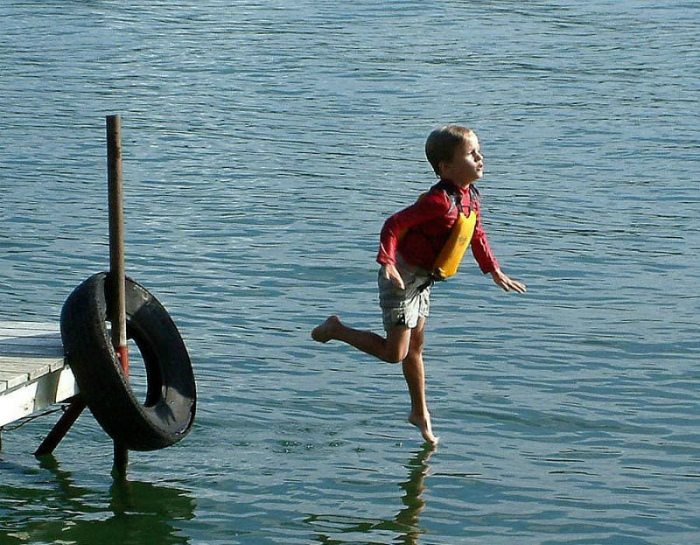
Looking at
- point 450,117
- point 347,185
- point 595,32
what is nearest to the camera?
point 347,185

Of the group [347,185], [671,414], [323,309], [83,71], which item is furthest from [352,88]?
[671,414]

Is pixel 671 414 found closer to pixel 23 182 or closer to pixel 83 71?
pixel 23 182

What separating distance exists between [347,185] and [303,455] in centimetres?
860

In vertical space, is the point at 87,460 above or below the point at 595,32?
below

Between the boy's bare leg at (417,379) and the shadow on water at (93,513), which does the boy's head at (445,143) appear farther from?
the shadow on water at (93,513)

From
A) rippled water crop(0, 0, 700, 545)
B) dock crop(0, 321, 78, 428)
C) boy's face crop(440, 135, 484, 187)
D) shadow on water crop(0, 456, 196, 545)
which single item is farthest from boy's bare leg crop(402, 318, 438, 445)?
dock crop(0, 321, 78, 428)

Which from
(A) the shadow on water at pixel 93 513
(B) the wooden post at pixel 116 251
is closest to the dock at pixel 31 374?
(B) the wooden post at pixel 116 251

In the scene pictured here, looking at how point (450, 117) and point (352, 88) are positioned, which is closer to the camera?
point (450, 117)

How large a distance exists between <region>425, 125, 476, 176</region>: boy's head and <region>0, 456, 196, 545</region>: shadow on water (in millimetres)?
2456

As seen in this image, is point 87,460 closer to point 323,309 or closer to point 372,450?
point 372,450

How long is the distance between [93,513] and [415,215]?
252cm

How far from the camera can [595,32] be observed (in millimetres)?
29031

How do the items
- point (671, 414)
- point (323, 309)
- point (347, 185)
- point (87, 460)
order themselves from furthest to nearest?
point (347, 185)
point (323, 309)
point (671, 414)
point (87, 460)

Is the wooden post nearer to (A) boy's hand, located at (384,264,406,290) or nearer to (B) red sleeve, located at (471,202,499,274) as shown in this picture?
(A) boy's hand, located at (384,264,406,290)
